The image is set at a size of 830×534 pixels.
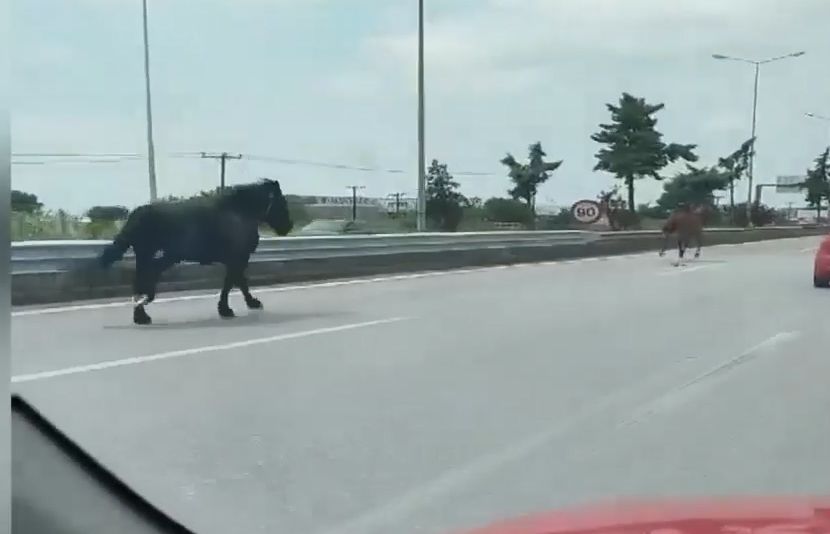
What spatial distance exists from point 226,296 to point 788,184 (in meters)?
2.32

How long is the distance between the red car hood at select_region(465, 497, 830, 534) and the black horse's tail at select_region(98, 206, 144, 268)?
A: 1.32m

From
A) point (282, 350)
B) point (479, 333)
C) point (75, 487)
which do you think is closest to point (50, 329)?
point (75, 487)

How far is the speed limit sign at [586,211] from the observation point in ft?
17.0

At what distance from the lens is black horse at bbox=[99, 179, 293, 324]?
11.5 feet

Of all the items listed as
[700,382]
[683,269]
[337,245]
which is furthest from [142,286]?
[683,269]

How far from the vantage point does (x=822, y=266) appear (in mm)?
7027

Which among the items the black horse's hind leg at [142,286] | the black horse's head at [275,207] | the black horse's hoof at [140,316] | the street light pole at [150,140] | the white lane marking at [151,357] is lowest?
the white lane marking at [151,357]

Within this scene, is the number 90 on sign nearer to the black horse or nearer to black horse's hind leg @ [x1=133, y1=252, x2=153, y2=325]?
the black horse

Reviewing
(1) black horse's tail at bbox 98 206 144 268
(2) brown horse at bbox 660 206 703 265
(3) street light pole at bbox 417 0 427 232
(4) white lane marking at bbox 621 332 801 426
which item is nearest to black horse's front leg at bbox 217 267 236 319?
(1) black horse's tail at bbox 98 206 144 268

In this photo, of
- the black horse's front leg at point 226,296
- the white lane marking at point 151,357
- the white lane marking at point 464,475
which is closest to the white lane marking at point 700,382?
the white lane marking at point 464,475

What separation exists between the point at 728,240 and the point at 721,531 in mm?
5109

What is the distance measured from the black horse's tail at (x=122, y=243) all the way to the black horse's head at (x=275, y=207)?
1.53 ft

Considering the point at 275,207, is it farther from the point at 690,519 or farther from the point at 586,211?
the point at 586,211

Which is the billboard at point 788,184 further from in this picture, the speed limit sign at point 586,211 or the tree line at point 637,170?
the speed limit sign at point 586,211
